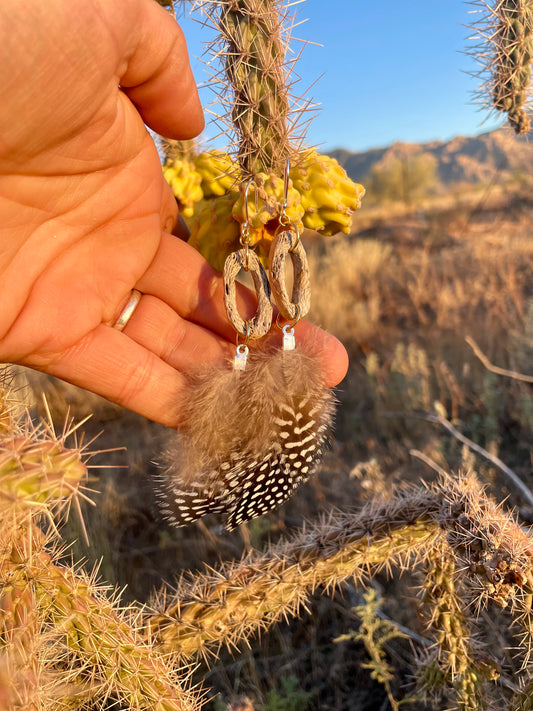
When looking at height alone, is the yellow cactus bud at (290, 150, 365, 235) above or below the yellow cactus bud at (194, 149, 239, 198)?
below

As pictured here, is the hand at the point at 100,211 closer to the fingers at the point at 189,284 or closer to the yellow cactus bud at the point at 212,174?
the fingers at the point at 189,284

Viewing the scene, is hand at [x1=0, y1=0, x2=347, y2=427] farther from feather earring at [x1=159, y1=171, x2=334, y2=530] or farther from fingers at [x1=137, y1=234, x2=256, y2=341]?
feather earring at [x1=159, y1=171, x2=334, y2=530]

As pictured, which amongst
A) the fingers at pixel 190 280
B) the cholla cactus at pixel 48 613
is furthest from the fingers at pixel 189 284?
the cholla cactus at pixel 48 613

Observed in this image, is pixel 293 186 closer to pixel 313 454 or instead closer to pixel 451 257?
pixel 313 454

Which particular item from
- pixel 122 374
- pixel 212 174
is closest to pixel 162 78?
pixel 212 174

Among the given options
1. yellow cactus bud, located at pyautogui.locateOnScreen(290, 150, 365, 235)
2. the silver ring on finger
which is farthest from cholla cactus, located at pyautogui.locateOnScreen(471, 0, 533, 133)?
the silver ring on finger

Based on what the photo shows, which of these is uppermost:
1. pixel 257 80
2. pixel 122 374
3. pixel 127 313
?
pixel 257 80

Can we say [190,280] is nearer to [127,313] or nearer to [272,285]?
[127,313]
